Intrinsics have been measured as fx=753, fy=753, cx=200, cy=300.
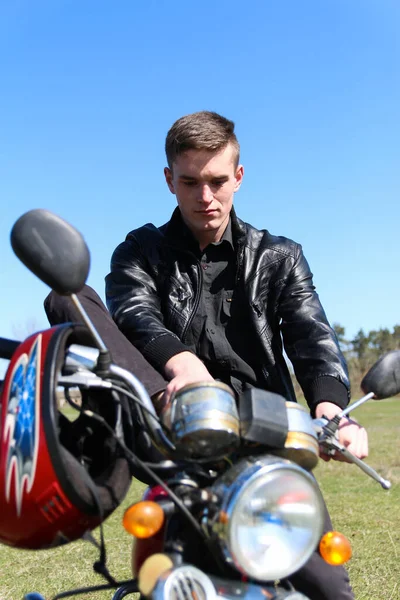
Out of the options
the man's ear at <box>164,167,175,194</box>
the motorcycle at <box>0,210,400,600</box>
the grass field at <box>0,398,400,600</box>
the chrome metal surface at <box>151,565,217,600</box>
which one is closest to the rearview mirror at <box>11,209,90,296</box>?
the motorcycle at <box>0,210,400,600</box>

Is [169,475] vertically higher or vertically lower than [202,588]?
higher

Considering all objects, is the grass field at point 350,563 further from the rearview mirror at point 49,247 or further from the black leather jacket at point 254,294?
the rearview mirror at point 49,247

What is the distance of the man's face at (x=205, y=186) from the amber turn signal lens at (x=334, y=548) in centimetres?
138

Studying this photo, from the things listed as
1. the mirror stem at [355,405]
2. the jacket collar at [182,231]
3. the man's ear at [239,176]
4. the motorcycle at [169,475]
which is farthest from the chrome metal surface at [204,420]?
the man's ear at [239,176]

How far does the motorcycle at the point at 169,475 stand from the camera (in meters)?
1.43

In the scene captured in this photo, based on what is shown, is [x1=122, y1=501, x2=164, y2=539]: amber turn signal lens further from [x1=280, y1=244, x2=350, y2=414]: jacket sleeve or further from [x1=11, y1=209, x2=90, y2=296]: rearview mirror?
[x1=280, y1=244, x2=350, y2=414]: jacket sleeve

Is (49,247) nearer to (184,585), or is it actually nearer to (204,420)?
(204,420)

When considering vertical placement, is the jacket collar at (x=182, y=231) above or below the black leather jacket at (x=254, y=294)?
above

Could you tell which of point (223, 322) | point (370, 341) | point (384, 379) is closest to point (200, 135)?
point (223, 322)

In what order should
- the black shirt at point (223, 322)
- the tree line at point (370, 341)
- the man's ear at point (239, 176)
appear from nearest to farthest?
the black shirt at point (223, 322) → the man's ear at point (239, 176) → the tree line at point (370, 341)

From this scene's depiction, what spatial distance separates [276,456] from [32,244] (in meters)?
0.66

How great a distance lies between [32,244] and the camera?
1.49 metres

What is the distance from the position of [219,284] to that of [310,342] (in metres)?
0.42

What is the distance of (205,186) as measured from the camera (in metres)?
2.63
